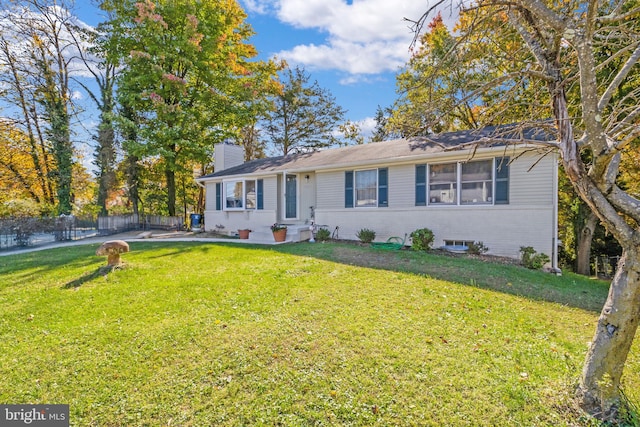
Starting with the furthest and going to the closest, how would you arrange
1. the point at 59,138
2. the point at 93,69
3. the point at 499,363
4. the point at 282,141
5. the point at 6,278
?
the point at 282,141
the point at 93,69
the point at 59,138
the point at 6,278
the point at 499,363

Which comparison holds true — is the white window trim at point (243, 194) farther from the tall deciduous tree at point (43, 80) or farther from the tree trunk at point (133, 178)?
the tall deciduous tree at point (43, 80)

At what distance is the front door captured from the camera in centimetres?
1376

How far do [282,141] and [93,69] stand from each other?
13.3m

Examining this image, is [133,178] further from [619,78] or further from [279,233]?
[619,78]

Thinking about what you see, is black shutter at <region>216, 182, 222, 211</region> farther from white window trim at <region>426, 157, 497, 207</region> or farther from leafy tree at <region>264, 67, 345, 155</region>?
white window trim at <region>426, 157, 497, 207</region>

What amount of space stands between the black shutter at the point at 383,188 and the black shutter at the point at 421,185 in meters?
1.09

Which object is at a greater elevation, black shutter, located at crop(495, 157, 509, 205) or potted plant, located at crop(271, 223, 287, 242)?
black shutter, located at crop(495, 157, 509, 205)

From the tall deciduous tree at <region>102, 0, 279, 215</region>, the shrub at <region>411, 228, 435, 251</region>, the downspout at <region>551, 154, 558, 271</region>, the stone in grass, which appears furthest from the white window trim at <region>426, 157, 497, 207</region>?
the tall deciduous tree at <region>102, 0, 279, 215</region>

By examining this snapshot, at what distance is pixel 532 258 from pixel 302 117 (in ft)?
66.7

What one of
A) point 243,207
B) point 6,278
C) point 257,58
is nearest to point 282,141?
point 257,58

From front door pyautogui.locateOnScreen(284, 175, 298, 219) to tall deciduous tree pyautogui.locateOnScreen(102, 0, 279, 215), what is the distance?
259 inches

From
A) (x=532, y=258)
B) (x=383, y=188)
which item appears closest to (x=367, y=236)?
(x=383, y=188)

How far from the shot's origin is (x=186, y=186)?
26391mm

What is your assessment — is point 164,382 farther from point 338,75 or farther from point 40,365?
point 338,75
